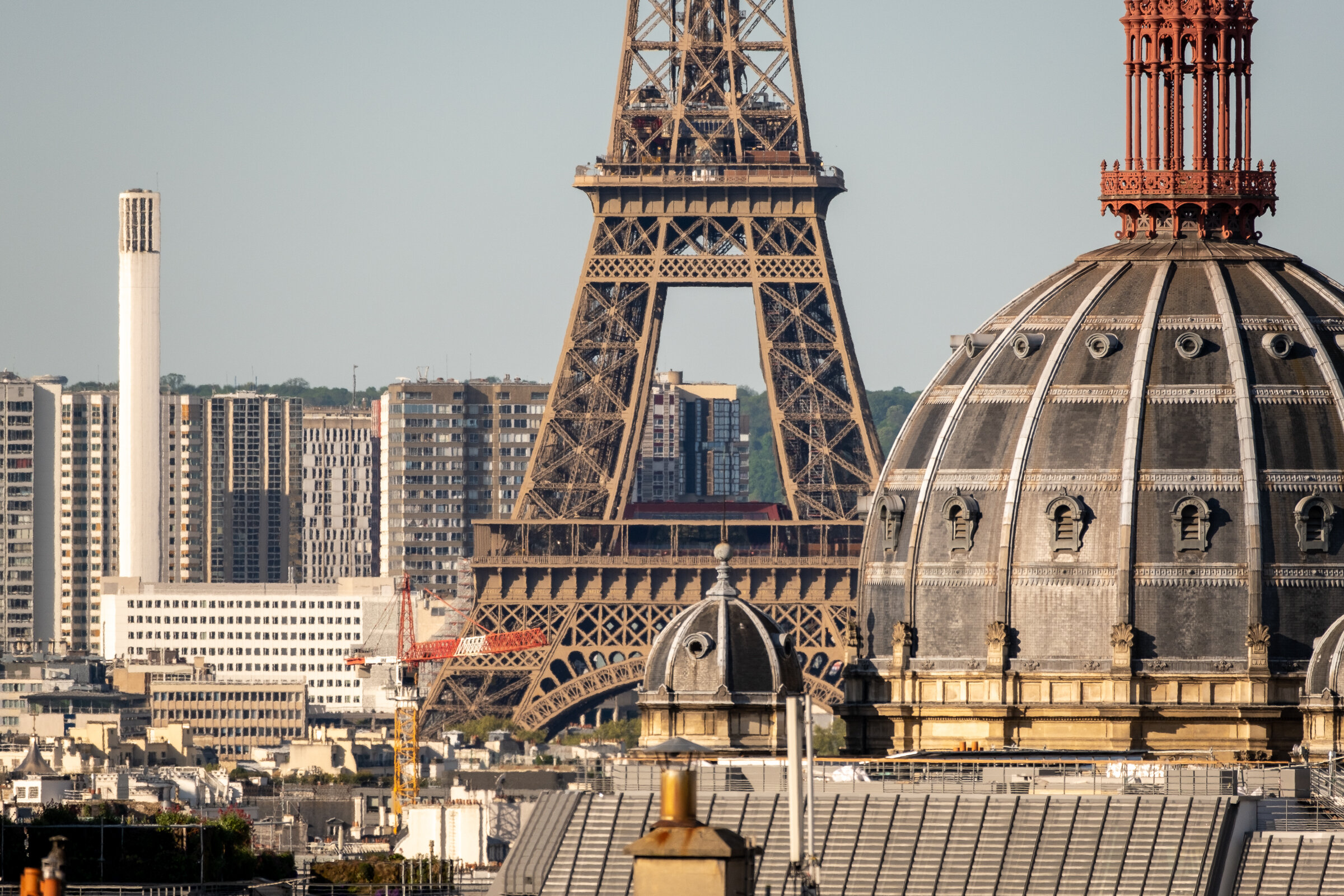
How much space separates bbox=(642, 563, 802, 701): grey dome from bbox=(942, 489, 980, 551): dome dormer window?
14.7ft

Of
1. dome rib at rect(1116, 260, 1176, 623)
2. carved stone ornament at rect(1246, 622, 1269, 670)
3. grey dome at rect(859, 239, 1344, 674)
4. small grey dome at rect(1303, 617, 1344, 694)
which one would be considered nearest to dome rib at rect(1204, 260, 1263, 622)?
grey dome at rect(859, 239, 1344, 674)

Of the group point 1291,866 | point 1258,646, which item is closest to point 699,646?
point 1258,646

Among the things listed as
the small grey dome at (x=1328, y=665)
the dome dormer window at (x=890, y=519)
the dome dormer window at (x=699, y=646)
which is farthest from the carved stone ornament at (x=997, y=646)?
the small grey dome at (x=1328, y=665)

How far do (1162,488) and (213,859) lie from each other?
4002cm

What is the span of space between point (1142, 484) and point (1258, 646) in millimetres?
4547

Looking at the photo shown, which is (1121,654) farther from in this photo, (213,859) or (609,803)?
(213,859)

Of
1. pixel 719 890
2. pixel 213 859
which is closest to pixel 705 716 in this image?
pixel 213 859

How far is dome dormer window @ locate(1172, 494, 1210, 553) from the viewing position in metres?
97.2

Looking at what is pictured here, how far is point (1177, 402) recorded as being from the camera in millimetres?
98500

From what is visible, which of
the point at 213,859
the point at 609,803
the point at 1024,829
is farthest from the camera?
the point at 213,859

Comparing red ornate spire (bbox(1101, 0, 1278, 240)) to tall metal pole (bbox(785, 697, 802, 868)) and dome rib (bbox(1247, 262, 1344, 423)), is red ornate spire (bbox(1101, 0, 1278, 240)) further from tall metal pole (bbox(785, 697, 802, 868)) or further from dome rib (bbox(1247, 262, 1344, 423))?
tall metal pole (bbox(785, 697, 802, 868))

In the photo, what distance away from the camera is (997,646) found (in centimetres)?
9738

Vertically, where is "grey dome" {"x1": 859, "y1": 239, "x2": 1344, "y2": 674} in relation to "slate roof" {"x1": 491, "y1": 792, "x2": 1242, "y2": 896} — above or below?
above

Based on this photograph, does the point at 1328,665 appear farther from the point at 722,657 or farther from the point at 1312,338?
the point at 722,657
